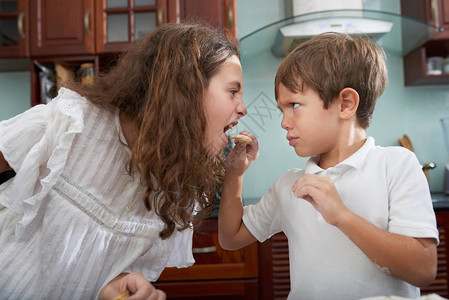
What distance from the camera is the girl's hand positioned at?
27.4 inches

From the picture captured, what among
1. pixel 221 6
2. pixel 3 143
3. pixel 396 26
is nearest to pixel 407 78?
pixel 396 26

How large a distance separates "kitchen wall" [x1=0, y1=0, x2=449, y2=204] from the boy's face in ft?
3.91

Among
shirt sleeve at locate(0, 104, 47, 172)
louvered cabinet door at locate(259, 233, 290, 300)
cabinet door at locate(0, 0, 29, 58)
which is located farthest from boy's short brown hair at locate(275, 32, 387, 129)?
cabinet door at locate(0, 0, 29, 58)

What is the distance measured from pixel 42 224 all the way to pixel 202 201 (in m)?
0.40

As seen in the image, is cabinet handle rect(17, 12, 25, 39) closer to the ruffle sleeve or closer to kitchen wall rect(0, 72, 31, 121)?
kitchen wall rect(0, 72, 31, 121)

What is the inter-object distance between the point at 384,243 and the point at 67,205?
671 millimetres

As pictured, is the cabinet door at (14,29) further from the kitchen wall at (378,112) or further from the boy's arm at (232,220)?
the boy's arm at (232,220)

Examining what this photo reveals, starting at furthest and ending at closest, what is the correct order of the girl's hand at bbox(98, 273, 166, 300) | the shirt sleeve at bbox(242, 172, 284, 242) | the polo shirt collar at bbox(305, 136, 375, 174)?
1. the shirt sleeve at bbox(242, 172, 284, 242)
2. the polo shirt collar at bbox(305, 136, 375, 174)
3. the girl's hand at bbox(98, 273, 166, 300)

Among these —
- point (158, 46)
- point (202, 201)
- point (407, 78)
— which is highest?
point (407, 78)

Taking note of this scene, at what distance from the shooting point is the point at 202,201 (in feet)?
3.63

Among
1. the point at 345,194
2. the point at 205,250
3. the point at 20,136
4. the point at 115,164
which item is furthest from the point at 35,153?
the point at 205,250

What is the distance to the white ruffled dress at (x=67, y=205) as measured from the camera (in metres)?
0.89

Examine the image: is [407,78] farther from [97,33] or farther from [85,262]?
[85,262]

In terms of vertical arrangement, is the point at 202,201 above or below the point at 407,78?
below
